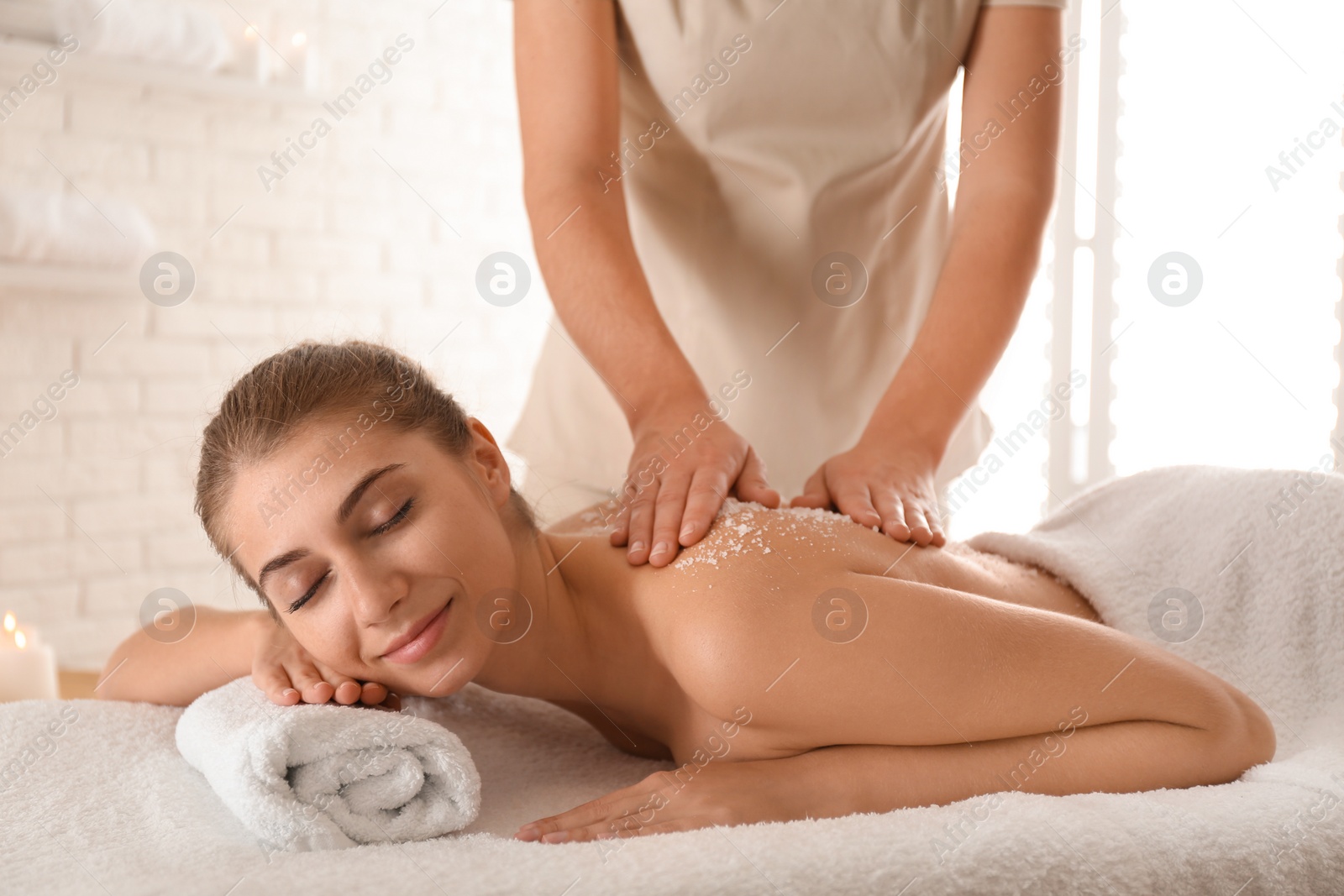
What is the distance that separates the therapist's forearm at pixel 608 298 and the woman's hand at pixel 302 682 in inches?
13.8

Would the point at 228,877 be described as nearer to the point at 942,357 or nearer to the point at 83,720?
the point at 83,720

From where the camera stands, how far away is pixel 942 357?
1084mm

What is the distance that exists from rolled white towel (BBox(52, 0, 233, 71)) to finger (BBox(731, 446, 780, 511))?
6.03 feet

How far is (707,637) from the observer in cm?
82

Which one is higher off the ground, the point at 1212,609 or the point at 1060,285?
the point at 1060,285

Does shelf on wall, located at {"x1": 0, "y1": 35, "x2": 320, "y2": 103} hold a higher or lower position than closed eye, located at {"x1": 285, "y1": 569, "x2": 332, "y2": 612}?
higher

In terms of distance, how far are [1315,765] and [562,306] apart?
79cm

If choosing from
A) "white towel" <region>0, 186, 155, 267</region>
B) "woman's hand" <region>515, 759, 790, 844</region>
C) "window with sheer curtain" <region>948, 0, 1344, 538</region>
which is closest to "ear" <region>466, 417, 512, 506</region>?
"woman's hand" <region>515, 759, 790, 844</region>

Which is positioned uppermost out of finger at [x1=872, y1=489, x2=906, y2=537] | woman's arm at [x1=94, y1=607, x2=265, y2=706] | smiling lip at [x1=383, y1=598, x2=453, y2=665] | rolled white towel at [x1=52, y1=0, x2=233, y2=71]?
rolled white towel at [x1=52, y1=0, x2=233, y2=71]

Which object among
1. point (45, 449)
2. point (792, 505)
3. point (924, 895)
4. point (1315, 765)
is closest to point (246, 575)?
point (792, 505)

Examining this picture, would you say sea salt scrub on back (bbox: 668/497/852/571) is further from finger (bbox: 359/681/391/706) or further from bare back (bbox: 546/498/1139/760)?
finger (bbox: 359/681/391/706)

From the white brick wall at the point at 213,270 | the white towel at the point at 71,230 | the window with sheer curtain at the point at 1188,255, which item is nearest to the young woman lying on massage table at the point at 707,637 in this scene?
the white brick wall at the point at 213,270

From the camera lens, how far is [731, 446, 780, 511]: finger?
961mm

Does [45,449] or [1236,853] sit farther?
[45,449]
